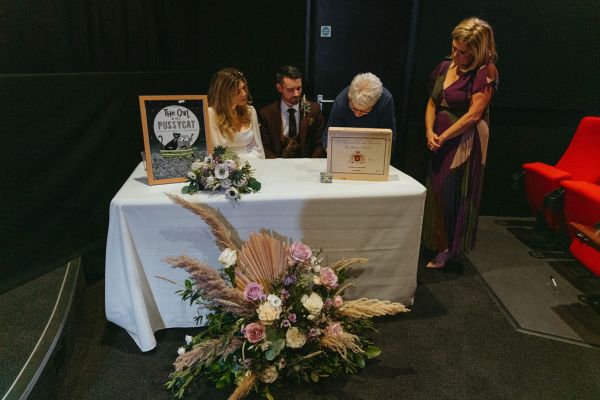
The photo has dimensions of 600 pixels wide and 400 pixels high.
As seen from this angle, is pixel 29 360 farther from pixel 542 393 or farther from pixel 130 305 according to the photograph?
pixel 542 393

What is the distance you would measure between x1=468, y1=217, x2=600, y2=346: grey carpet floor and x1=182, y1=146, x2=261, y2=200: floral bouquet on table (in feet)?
5.33

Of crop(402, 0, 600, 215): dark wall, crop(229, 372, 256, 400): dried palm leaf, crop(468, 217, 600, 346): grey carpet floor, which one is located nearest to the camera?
crop(229, 372, 256, 400): dried palm leaf

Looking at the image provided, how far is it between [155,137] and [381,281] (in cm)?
127

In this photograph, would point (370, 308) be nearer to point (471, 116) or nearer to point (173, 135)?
point (173, 135)

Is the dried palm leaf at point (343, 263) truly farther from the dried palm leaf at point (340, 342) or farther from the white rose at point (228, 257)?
the white rose at point (228, 257)

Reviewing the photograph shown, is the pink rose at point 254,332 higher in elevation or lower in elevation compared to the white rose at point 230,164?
lower

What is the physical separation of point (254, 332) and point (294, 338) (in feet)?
0.50

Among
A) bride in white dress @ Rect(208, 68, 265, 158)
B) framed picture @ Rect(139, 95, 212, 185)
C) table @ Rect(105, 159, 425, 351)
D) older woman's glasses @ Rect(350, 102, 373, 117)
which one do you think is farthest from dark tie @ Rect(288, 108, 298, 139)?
framed picture @ Rect(139, 95, 212, 185)

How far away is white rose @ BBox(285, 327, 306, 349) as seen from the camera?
150 centimetres

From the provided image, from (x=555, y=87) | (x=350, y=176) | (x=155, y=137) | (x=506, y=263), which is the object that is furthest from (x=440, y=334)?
(x=555, y=87)

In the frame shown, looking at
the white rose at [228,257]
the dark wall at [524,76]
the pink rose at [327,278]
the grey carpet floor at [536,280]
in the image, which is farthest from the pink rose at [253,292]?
the dark wall at [524,76]

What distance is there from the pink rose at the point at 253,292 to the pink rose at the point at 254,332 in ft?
0.33

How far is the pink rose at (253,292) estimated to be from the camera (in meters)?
1.50

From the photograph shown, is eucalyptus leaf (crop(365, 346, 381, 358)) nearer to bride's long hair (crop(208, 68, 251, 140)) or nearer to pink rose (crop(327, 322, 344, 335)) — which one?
pink rose (crop(327, 322, 344, 335))
